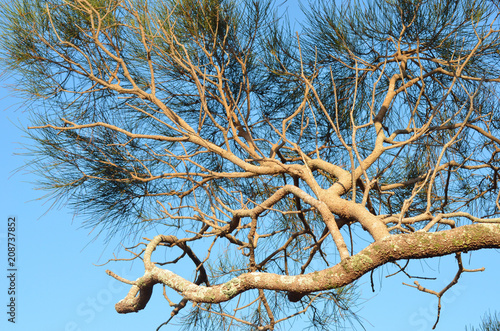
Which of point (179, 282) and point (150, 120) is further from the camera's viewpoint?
point (150, 120)

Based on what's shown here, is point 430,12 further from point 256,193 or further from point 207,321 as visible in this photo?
point 207,321

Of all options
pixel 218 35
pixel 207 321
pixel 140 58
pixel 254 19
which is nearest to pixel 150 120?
pixel 140 58

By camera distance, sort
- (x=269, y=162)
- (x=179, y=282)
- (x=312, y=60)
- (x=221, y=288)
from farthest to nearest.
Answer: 1. (x=312, y=60)
2. (x=269, y=162)
3. (x=179, y=282)
4. (x=221, y=288)

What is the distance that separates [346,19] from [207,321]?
60.7 inches

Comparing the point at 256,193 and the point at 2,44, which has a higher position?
the point at 2,44

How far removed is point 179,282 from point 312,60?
4.76ft

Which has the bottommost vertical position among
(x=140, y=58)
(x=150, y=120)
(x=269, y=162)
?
(x=269, y=162)

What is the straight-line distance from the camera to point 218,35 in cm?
244

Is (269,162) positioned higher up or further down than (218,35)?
further down

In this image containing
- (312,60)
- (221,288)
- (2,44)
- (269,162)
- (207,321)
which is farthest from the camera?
(312,60)

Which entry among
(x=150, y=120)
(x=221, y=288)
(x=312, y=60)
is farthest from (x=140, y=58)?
(x=221, y=288)

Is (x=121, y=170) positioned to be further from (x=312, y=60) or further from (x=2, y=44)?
(x=312, y=60)

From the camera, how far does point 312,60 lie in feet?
8.42

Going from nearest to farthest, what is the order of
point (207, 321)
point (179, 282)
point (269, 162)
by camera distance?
1. point (179, 282)
2. point (269, 162)
3. point (207, 321)
